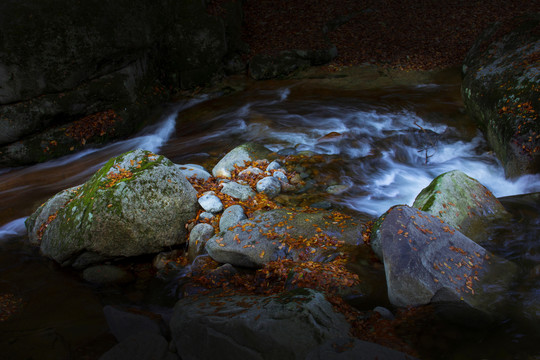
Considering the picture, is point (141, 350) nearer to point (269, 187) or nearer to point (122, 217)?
point (122, 217)

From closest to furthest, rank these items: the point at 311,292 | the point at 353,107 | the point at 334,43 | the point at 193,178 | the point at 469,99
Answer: the point at 311,292, the point at 193,178, the point at 469,99, the point at 353,107, the point at 334,43

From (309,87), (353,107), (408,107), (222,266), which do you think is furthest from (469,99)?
(222,266)

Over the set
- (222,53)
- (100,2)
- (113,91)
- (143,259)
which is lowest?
(143,259)

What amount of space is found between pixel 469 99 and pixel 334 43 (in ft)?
22.3

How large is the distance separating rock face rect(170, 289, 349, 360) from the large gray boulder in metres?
1.28

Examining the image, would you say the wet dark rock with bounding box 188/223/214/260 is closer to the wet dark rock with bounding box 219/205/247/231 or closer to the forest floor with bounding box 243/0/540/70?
the wet dark rock with bounding box 219/205/247/231

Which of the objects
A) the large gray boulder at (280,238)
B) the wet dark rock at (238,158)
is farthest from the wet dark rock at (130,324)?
the wet dark rock at (238,158)

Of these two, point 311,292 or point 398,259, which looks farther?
point 398,259

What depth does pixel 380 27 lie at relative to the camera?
1543 cm

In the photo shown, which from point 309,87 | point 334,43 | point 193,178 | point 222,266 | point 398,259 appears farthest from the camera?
point 334,43

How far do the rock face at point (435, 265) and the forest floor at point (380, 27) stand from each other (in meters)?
9.96

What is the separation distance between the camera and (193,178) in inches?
272

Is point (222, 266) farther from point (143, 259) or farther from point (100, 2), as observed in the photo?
point (100, 2)

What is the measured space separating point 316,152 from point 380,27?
964 cm
